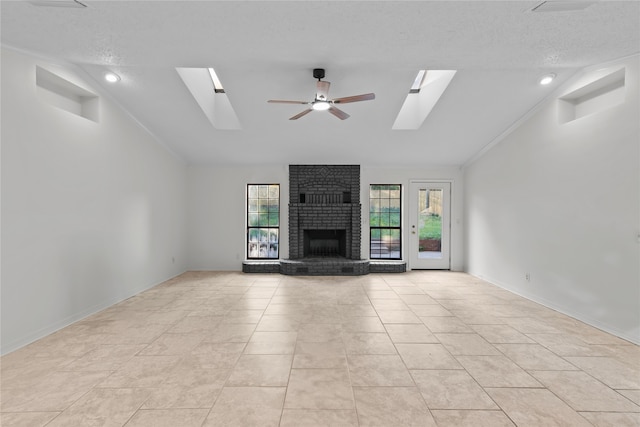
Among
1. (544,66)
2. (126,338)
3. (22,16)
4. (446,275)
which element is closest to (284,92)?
(22,16)

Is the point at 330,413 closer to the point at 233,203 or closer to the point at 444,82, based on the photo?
the point at 444,82

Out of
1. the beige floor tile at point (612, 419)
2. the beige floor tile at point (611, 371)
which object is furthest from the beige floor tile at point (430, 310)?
the beige floor tile at point (612, 419)

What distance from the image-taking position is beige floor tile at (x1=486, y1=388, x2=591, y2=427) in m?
1.73

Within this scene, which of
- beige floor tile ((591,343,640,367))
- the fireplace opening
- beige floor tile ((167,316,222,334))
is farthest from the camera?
the fireplace opening

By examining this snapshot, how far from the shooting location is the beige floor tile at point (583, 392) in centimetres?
187

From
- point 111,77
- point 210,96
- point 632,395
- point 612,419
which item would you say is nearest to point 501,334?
point 632,395

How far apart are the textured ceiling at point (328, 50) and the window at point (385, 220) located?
174 centimetres

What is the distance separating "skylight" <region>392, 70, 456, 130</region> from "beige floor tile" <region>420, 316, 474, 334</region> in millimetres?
2989

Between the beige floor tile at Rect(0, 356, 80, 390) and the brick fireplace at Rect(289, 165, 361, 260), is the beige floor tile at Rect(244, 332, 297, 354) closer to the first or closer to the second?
the beige floor tile at Rect(0, 356, 80, 390)

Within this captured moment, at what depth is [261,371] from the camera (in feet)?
7.45

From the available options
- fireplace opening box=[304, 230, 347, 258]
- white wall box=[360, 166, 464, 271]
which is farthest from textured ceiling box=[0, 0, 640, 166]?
fireplace opening box=[304, 230, 347, 258]

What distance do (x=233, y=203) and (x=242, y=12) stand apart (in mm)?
4530

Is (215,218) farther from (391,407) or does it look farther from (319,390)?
(391,407)

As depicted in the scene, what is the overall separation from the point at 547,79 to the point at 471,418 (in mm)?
3936
